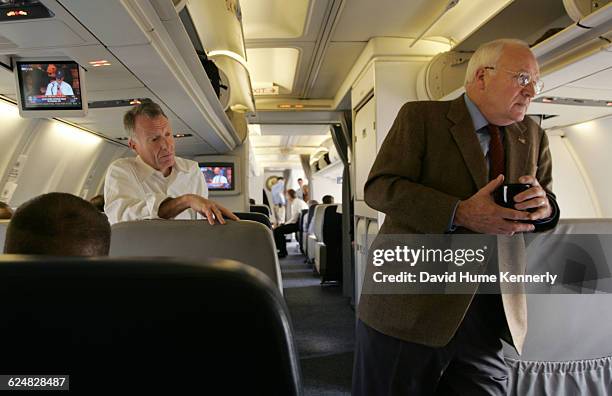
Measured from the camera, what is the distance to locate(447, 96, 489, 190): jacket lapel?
1.42m

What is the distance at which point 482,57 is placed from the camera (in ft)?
4.95

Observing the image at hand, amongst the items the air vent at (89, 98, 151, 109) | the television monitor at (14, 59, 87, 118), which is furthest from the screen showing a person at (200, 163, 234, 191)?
the television monitor at (14, 59, 87, 118)

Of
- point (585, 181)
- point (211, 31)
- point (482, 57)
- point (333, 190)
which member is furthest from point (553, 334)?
point (333, 190)

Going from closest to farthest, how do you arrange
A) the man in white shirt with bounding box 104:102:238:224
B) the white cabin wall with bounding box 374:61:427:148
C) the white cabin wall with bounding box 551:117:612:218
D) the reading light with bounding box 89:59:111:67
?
1. the man in white shirt with bounding box 104:102:238:224
2. the reading light with bounding box 89:59:111:67
3. the white cabin wall with bounding box 551:117:612:218
4. the white cabin wall with bounding box 374:61:427:148

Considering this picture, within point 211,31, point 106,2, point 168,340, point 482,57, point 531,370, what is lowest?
point 531,370

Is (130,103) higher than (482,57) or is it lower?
higher

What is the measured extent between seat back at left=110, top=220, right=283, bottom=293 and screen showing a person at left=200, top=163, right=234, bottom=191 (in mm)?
4690

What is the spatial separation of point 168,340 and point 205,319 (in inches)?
2.2

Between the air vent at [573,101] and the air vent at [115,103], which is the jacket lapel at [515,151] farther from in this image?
the air vent at [115,103]

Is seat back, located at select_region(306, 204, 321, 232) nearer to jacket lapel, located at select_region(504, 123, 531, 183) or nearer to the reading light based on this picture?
the reading light

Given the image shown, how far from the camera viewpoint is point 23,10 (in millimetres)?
1768

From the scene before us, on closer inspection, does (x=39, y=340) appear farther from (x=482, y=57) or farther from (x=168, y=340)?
(x=482, y=57)

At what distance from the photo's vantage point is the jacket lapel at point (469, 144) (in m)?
1.42

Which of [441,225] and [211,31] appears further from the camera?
[211,31]
